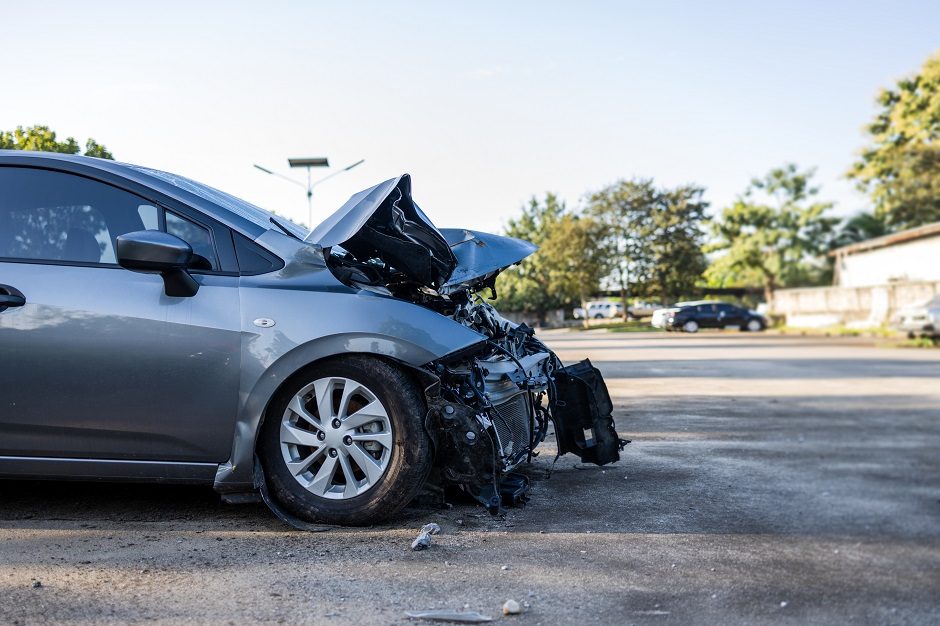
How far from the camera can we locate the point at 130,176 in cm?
390

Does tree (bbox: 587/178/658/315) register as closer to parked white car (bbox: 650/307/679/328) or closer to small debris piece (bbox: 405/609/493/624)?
parked white car (bbox: 650/307/679/328)

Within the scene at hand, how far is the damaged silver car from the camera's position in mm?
3588

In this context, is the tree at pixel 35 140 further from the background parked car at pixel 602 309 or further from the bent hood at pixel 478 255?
the background parked car at pixel 602 309

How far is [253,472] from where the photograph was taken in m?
3.63

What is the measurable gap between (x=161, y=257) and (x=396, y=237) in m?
1.14

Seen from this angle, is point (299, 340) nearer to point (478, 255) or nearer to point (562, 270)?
point (478, 255)

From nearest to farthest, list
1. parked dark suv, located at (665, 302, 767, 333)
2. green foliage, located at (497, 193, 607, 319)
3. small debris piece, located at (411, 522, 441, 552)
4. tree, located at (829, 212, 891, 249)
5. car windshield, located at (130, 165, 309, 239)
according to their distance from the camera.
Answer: small debris piece, located at (411, 522, 441, 552) < car windshield, located at (130, 165, 309, 239) < parked dark suv, located at (665, 302, 767, 333) < green foliage, located at (497, 193, 607, 319) < tree, located at (829, 212, 891, 249)

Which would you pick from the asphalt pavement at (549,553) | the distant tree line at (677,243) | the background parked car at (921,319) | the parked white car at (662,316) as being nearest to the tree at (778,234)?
the distant tree line at (677,243)

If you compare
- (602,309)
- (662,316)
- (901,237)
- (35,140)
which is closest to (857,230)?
(901,237)

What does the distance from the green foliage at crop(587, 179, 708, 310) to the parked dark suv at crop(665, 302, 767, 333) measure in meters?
17.1

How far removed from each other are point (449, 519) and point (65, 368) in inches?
74.4

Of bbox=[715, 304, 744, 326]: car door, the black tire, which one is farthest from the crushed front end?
bbox=[715, 304, 744, 326]: car door

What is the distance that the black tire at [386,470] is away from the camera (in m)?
3.63

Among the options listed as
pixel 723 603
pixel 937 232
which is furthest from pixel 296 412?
pixel 937 232
